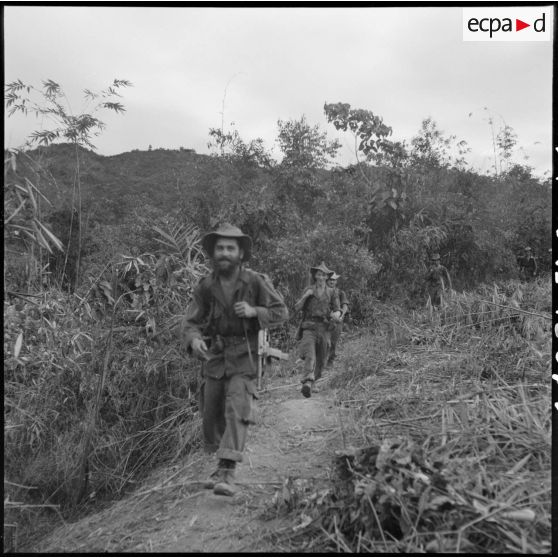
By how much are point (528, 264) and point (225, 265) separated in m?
13.6

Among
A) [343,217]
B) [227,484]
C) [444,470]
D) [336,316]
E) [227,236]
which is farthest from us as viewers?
[343,217]

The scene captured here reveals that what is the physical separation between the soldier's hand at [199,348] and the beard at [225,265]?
53cm

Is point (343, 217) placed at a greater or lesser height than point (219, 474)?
greater

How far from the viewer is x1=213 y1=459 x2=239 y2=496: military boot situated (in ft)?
12.1

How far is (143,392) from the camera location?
6.28m

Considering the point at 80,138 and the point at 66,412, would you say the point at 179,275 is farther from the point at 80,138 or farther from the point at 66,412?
the point at 80,138

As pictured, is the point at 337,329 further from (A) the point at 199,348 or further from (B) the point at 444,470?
(B) the point at 444,470

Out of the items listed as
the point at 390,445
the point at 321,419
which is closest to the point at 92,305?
the point at 321,419

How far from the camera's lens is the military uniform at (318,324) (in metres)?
7.19

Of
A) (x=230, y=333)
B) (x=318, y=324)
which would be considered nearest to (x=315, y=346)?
(x=318, y=324)

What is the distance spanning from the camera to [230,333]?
403 centimetres

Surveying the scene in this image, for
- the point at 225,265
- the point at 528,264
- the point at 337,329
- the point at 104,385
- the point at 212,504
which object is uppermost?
the point at 528,264

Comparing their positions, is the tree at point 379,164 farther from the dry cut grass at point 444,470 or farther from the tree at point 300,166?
the dry cut grass at point 444,470

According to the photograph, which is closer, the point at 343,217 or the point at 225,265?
the point at 225,265
